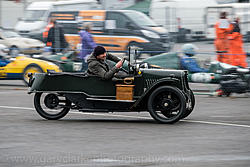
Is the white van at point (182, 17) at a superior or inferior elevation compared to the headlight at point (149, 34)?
superior

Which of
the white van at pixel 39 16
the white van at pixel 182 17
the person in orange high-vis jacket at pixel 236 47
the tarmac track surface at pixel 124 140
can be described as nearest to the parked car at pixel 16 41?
the white van at pixel 39 16

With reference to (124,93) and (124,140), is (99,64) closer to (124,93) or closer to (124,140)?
(124,93)

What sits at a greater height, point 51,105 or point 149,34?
point 149,34

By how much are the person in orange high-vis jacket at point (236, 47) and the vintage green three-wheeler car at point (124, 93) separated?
6.43m

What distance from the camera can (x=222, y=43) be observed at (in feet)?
61.9

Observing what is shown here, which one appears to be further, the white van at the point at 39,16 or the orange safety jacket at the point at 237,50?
the white van at the point at 39,16

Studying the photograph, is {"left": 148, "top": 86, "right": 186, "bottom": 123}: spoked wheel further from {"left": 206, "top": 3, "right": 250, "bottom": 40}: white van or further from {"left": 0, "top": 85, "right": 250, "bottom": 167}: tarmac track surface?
{"left": 206, "top": 3, "right": 250, "bottom": 40}: white van

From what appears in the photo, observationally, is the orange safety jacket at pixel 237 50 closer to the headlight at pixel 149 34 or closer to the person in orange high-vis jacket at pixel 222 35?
the person in orange high-vis jacket at pixel 222 35

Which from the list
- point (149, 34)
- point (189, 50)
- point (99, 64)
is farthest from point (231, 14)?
point (99, 64)

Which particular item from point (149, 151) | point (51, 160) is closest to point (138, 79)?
point (149, 151)

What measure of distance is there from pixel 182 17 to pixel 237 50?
545cm

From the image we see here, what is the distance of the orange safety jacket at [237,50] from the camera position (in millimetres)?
17375

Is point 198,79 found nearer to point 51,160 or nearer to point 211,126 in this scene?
point 211,126

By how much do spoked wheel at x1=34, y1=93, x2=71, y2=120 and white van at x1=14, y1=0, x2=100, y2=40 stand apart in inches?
569
